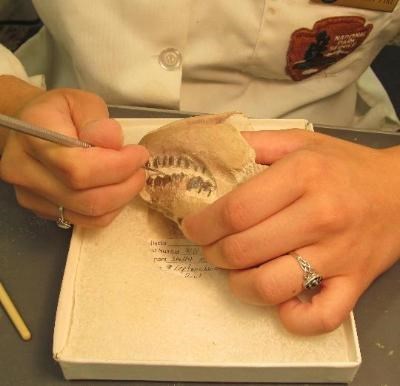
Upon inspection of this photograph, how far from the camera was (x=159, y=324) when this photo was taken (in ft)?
1.70

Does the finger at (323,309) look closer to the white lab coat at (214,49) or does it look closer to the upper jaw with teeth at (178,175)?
the upper jaw with teeth at (178,175)

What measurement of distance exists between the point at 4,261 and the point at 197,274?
0.73 feet

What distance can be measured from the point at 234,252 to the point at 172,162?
0.13 metres

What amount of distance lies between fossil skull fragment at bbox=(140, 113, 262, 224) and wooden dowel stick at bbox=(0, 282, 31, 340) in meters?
0.18

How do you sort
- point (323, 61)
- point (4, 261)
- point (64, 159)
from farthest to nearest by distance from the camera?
point (323, 61) → point (4, 261) → point (64, 159)

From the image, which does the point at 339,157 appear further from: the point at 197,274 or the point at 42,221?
the point at 42,221

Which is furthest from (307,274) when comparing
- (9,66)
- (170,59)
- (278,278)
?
(9,66)

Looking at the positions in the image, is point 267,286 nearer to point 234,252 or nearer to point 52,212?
point 234,252

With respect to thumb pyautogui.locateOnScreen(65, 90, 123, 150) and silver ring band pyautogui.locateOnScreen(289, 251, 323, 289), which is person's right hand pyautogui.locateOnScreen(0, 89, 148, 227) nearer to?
thumb pyautogui.locateOnScreen(65, 90, 123, 150)

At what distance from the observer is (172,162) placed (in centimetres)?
57

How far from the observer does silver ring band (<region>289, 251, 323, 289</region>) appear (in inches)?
19.6

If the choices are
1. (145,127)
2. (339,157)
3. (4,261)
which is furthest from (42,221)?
(339,157)

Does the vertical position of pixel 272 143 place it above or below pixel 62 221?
above

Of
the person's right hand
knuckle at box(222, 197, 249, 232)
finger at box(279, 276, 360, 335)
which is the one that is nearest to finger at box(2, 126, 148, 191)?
the person's right hand
